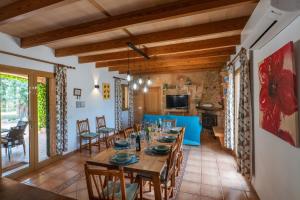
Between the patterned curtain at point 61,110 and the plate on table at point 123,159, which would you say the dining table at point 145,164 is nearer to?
the plate on table at point 123,159

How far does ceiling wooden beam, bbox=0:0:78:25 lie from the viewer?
1712 millimetres

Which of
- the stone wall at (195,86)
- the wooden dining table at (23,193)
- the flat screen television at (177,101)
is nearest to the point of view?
the wooden dining table at (23,193)

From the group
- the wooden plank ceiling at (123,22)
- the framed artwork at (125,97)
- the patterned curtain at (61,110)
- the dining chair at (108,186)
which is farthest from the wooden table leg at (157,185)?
the framed artwork at (125,97)

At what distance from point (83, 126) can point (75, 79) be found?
1.36 meters

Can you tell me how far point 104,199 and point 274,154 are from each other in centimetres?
191

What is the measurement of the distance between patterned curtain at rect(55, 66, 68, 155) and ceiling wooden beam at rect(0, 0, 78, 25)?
1.89 m

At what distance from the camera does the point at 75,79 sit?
4484 mm

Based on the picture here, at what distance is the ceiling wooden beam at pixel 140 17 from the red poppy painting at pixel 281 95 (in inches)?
28.2

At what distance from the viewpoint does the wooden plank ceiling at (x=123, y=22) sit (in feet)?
6.21

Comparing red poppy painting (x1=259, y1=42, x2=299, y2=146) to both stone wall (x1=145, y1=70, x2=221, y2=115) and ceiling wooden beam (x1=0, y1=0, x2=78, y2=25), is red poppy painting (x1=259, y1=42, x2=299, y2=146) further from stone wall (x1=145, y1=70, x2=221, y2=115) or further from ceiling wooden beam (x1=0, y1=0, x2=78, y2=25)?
stone wall (x1=145, y1=70, x2=221, y2=115)

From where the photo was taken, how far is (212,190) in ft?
8.58

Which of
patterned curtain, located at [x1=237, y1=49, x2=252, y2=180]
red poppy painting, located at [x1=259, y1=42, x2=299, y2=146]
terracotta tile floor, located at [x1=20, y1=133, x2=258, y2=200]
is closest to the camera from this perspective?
red poppy painting, located at [x1=259, y1=42, x2=299, y2=146]

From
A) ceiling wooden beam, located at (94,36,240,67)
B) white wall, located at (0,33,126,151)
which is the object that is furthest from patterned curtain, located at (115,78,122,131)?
ceiling wooden beam, located at (94,36,240,67)

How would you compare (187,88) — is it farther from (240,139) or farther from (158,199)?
(158,199)
